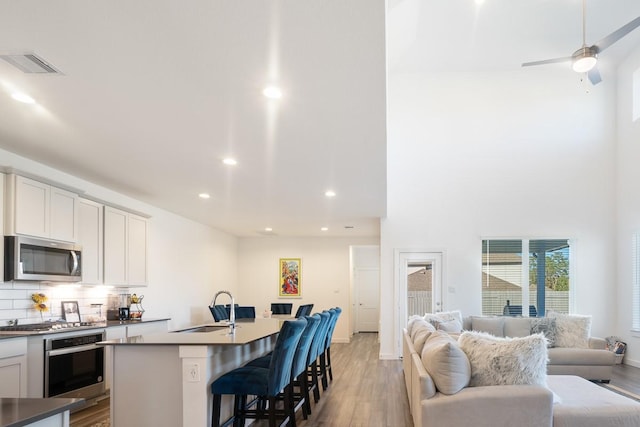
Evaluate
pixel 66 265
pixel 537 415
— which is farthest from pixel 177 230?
pixel 537 415

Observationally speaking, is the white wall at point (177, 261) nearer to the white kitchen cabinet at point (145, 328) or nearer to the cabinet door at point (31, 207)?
the cabinet door at point (31, 207)

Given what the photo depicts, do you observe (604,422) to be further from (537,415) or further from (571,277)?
(571,277)

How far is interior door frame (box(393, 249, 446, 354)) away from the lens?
375 inches

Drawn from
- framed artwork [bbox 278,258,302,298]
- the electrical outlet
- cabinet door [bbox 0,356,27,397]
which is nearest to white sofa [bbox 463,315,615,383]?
the electrical outlet

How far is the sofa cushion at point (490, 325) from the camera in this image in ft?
26.5

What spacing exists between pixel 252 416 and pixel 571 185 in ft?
26.1

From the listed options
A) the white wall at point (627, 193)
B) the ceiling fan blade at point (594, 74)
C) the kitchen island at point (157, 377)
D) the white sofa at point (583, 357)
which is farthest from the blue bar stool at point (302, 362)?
the white wall at point (627, 193)

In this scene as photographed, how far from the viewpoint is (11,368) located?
4.29m

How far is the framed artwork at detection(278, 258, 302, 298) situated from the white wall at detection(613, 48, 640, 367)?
6.69 metres

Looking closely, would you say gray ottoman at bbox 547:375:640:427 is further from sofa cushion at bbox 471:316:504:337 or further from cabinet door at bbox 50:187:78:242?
cabinet door at bbox 50:187:78:242

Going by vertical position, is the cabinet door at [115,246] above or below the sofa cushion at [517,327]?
above

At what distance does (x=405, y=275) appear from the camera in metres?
9.71

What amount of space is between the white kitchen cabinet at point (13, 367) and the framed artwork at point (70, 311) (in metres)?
1.41

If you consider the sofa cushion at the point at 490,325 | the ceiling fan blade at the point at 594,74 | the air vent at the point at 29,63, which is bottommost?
the sofa cushion at the point at 490,325
